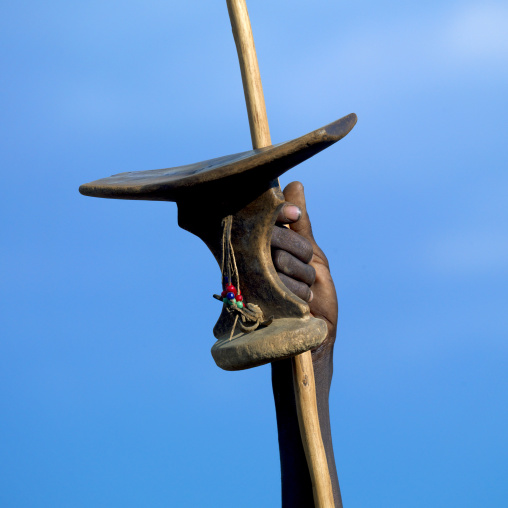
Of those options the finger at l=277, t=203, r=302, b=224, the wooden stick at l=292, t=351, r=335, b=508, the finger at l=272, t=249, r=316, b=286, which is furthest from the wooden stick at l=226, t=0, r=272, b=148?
the wooden stick at l=292, t=351, r=335, b=508

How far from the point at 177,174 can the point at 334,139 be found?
0.51 metres

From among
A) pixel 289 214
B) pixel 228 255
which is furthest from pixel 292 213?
pixel 228 255

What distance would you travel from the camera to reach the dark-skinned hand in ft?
8.06

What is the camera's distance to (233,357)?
7.29 ft

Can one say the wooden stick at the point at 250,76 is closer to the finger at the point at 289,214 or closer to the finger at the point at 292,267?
the finger at the point at 289,214

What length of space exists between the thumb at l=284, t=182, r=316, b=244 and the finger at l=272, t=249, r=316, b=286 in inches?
5.5

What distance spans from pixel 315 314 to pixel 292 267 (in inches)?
10.3

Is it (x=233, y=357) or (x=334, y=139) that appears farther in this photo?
(x=233, y=357)

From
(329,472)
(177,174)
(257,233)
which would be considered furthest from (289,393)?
Result: (177,174)

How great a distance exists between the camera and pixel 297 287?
2469mm

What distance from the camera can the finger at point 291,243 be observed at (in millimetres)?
2441

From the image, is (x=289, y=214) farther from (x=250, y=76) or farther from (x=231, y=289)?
(x=250, y=76)

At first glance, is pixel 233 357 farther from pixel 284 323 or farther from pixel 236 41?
pixel 236 41

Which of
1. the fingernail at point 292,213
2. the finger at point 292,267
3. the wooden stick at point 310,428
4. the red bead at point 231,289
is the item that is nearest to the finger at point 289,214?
the fingernail at point 292,213
